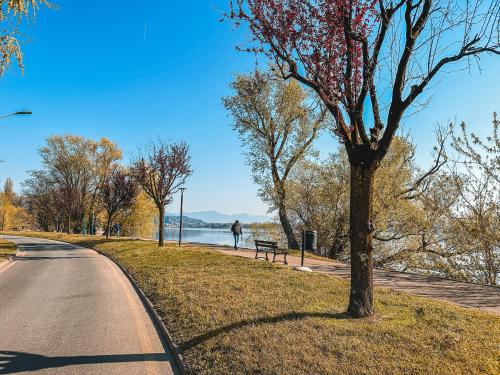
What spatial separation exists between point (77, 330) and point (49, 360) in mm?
1580

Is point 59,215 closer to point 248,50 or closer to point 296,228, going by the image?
point 296,228

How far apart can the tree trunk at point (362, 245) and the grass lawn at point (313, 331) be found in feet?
1.10

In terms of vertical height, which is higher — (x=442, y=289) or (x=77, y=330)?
(x=442, y=289)

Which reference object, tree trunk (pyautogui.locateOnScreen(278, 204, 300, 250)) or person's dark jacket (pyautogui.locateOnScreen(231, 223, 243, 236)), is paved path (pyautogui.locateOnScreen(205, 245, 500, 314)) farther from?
tree trunk (pyautogui.locateOnScreen(278, 204, 300, 250))

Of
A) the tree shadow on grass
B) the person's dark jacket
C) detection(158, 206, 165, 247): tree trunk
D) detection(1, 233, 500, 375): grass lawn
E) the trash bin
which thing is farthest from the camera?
detection(158, 206, 165, 247): tree trunk

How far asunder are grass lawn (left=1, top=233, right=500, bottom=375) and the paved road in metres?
0.58

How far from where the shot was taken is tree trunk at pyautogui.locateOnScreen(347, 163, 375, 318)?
7.31 m

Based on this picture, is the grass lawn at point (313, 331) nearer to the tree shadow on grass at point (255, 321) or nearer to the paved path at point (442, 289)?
the tree shadow on grass at point (255, 321)

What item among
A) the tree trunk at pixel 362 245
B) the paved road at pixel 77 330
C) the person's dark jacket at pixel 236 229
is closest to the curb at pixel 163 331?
the paved road at pixel 77 330

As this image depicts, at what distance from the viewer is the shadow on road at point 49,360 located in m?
5.52

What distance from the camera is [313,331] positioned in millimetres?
6379

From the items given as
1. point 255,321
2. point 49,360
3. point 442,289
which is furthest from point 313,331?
point 442,289

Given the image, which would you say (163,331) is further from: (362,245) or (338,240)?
(338,240)

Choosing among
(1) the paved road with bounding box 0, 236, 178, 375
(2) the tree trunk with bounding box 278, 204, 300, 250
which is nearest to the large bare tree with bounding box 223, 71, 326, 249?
A: (2) the tree trunk with bounding box 278, 204, 300, 250
